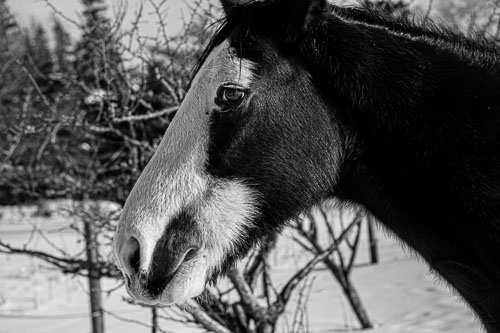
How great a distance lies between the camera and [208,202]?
72.1 inches

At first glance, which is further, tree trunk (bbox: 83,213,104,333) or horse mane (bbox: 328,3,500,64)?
tree trunk (bbox: 83,213,104,333)

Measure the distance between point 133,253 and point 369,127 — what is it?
887 mm

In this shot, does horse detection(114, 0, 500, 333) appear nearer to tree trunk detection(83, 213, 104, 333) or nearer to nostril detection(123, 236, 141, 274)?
nostril detection(123, 236, 141, 274)

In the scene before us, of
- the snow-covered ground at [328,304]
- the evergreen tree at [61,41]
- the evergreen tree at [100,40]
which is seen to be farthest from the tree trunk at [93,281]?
the evergreen tree at [61,41]

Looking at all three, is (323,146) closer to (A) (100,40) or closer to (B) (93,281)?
(A) (100,40)

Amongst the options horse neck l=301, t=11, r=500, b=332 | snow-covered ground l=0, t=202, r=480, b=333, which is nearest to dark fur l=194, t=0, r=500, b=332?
horse neck l=301, t=11, r=500, b=332

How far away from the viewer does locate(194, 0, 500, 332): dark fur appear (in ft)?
6.05

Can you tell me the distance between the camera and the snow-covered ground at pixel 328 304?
7277 millimetres

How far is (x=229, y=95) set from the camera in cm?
188

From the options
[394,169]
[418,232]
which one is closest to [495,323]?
[418,232]

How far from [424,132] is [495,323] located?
0.68 m

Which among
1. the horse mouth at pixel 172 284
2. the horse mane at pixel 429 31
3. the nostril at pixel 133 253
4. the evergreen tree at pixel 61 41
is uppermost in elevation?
the evergreen tree at pixel 61 41

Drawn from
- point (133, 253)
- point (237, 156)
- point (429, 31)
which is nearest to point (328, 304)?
point (429, 31)

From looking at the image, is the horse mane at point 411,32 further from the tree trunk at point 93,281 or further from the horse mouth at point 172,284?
the tree trunk at point 93,281
